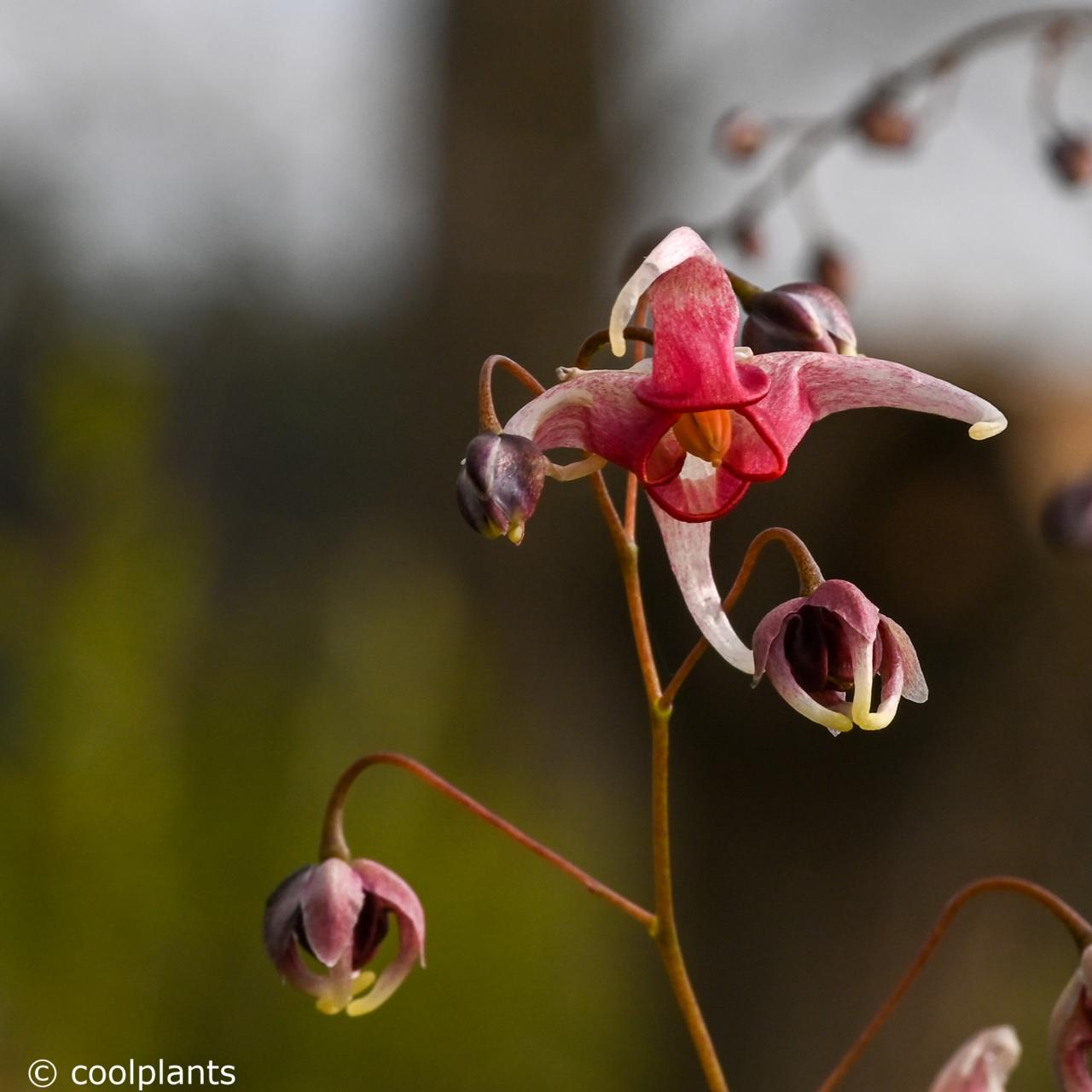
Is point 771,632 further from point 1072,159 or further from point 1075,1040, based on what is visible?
point 1072,159

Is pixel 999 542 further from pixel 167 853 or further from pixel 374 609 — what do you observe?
pixel 167 853

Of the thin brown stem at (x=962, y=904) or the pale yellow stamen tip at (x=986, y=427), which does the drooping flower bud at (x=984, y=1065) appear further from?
the pale yellow stamen tip at (x=986, y=427)

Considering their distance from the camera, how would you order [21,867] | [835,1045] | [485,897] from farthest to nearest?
[835,1045] < [485,897] < [21,867]

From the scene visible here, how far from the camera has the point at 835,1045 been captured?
10.8 ft

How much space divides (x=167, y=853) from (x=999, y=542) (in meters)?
1.92

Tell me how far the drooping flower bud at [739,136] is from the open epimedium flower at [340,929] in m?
0.83

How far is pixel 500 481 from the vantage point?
0.48 meters

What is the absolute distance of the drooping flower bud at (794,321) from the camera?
552mm

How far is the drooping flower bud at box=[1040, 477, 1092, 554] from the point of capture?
1025 mm

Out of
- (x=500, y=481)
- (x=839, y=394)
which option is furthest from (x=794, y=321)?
(x=500, y=481)

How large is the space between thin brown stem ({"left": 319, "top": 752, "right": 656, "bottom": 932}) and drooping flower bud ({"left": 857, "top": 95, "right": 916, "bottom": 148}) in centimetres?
83

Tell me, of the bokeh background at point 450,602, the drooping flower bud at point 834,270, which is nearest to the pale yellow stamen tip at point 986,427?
the drooping flower bud at point 834,270

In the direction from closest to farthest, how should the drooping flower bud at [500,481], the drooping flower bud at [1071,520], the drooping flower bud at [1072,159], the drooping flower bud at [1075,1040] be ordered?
the drooping flower bud at [500,481], the drooping flower bud at [1075,1040], the drooping flower bud at [1071,520], the drooping flower bud at [1072,159]

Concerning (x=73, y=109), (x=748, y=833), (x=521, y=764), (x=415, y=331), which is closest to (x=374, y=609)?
(x=521, y=764)
